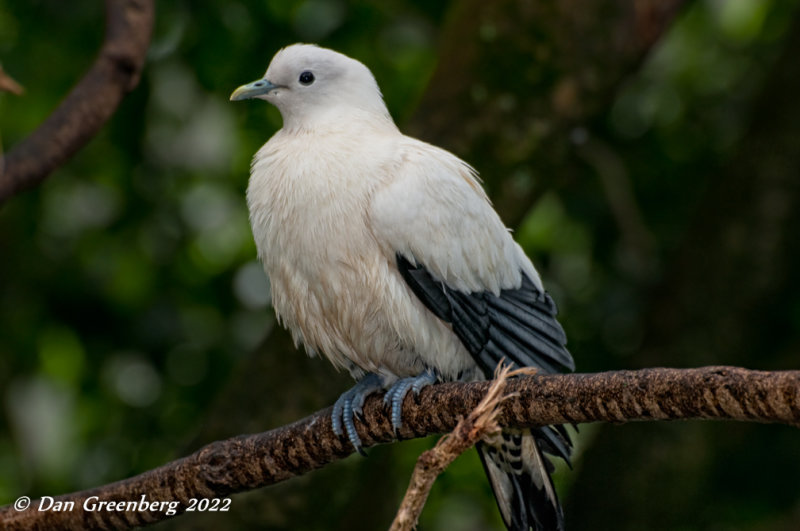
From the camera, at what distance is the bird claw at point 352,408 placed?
3.44 metres

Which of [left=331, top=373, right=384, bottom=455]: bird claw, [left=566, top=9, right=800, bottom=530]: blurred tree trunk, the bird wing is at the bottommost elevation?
[left=566, top=9, right=800, bottom=530]: blurred tree trunk

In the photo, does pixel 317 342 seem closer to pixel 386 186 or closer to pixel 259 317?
pixel 386 186

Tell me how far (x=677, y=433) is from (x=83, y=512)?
324 centimetres

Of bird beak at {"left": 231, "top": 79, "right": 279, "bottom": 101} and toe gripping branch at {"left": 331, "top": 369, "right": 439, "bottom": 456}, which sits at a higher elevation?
bird beak at {"left": 231, "top": 79, "right": 279, "bottom": 101}

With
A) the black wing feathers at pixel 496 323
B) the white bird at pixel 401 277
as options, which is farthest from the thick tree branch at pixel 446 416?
the black wing feathers at pixel 496 323

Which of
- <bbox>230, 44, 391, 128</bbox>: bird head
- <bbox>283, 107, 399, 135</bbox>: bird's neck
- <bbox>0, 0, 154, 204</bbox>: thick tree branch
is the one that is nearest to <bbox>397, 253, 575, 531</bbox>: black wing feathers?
<bbox>283, 107, 399, 135</bbox>: bird's neck

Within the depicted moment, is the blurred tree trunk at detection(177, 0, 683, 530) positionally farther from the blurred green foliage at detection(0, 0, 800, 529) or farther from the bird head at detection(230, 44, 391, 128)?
the blurred green foliage at detection(0, 0, 800, 529)

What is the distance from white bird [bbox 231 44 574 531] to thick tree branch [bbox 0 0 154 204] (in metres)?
0.62

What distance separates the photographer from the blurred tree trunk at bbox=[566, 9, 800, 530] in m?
5.41

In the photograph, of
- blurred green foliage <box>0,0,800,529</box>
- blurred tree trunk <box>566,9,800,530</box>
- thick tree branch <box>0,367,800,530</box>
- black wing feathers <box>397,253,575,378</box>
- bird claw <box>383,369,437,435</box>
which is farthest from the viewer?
blurred green foliage <box>0,0,800,529</box>

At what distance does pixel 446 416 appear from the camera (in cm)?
311

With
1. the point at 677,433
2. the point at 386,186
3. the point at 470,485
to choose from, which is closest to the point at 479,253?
the point at 386,186

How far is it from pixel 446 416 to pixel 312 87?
1673 mm

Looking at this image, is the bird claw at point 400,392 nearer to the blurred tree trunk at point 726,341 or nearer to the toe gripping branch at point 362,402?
Result: the toe gripping branch at point 362,402
